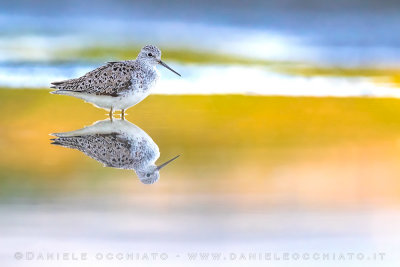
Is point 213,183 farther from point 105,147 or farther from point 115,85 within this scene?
point 115,85

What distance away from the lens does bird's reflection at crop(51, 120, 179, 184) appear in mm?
3252

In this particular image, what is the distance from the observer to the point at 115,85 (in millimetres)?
3957

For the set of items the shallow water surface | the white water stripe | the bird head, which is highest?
the white water stripe

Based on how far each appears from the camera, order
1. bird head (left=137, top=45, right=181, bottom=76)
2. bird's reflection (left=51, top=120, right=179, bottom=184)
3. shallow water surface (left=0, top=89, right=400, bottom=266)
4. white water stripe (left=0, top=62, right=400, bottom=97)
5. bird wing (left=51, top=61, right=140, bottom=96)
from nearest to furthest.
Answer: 1. shallow water surface (left=0, top=89, right=400, bottom=266)
2. bird's reflection (left=51, top=120, right=179, bottom=184)
3. bird wing (left=51, top=61, right=140, bottom=96)
4. bird head (left=137, top=45, right=181, bottom=76)
5. white water stripe (left=0, top=62, right=400, bottom=97)

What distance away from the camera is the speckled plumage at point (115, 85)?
3963 mm

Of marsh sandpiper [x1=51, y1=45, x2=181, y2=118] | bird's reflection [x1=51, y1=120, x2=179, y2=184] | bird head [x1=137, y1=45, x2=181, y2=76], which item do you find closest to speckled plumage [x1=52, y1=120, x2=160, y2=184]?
bird's reflection [x1=51, y1=120, x2=179, y2=184]

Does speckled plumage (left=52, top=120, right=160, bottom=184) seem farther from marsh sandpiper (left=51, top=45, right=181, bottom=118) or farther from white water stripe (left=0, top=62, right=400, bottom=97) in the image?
white water stripe (left=0, top=62, right=400, bottom=97)

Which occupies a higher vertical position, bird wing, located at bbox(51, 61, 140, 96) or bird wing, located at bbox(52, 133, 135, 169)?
bird wing, located at bbox(51, 61, 140, 96)

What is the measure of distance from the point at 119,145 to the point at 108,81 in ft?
1.75

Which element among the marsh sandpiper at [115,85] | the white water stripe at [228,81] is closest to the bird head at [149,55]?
the marsh sandpiper at [115,85]

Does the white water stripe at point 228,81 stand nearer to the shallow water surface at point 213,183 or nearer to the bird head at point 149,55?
the shallow water surface at point 213,183

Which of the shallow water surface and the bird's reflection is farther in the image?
the bird's reflection

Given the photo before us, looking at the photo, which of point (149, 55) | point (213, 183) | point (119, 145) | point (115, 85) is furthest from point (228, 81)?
point (213, 183)

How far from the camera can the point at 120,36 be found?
6.30 meters
